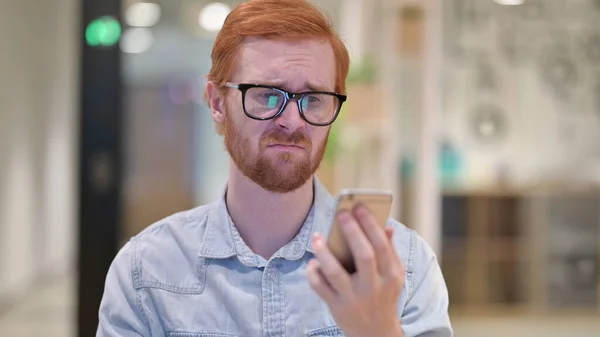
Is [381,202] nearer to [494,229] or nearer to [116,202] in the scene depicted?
[116,202]

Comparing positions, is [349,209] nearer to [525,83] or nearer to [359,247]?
[359,247]

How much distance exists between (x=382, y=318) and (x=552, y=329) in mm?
4650

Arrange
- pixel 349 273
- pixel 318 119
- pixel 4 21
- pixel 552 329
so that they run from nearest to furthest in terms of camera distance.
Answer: pixel 349 273 → pixel 318 119 → pixel 552 329 → pixel 4 21

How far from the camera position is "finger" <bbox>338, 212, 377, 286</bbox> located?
98 cm

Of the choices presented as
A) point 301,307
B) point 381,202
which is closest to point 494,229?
point 301,307

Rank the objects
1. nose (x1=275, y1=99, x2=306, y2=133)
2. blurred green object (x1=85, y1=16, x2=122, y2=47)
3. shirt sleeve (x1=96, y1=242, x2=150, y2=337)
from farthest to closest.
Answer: blurred green object (x1=85, y1=16, x2=122, y2=47) → shirt sleeve (x1=96, y1=242, x2=150, y2=337) → nose (x1=275, y1=99, x2=306, y2=133)

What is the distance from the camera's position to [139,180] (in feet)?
12.1

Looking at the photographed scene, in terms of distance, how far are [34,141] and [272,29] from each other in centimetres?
616

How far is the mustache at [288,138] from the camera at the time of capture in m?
1.31

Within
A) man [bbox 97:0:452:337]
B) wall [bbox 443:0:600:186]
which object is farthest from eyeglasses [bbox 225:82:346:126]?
wall [bbox 443:0:600:186]

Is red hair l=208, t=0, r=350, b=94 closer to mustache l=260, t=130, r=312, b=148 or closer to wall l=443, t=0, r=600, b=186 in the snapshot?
mustache l=260, t=130, r=312, b=148

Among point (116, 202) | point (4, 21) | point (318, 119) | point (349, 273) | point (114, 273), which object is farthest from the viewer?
point (4, 21)

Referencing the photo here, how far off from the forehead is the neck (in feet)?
0.72

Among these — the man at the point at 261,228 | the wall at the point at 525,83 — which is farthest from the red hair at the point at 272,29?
the wall at the point at 525,83
